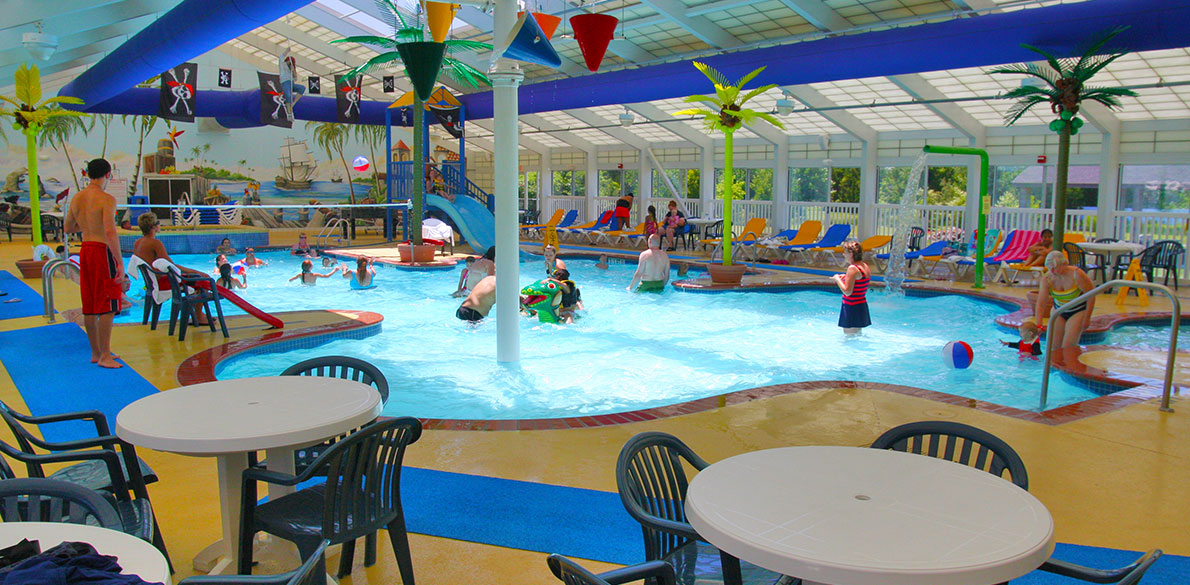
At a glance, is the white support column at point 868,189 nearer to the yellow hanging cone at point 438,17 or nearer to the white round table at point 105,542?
the yellow hanging cone at point 438,17

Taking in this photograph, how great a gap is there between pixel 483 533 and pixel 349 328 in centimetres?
514

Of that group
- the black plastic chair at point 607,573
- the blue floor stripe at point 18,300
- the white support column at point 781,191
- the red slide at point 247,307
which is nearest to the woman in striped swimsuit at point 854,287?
the red slide at point 247,307

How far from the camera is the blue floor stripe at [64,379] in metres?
4.74

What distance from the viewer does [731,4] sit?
1162 centimetres

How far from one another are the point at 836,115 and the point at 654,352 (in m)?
8.85

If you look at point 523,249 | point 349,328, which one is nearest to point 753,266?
point 523,249

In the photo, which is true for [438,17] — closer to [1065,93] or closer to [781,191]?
[1065,93]

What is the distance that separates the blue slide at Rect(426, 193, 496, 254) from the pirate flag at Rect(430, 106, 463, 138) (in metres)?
1.47

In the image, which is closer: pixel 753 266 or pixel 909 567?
pixel 909 567

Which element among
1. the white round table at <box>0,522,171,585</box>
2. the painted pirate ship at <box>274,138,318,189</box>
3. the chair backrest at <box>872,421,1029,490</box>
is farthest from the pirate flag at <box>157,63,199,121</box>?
the chair backrest at <box>872,421,1029,490</box>

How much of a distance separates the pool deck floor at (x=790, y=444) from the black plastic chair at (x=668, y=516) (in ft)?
1.89

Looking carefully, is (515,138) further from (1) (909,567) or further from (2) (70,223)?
(1) (909,567)

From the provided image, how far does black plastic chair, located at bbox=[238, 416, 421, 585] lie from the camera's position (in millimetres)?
2414

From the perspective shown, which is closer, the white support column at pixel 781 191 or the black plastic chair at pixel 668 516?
the black plastic chair at pixel 668 516
